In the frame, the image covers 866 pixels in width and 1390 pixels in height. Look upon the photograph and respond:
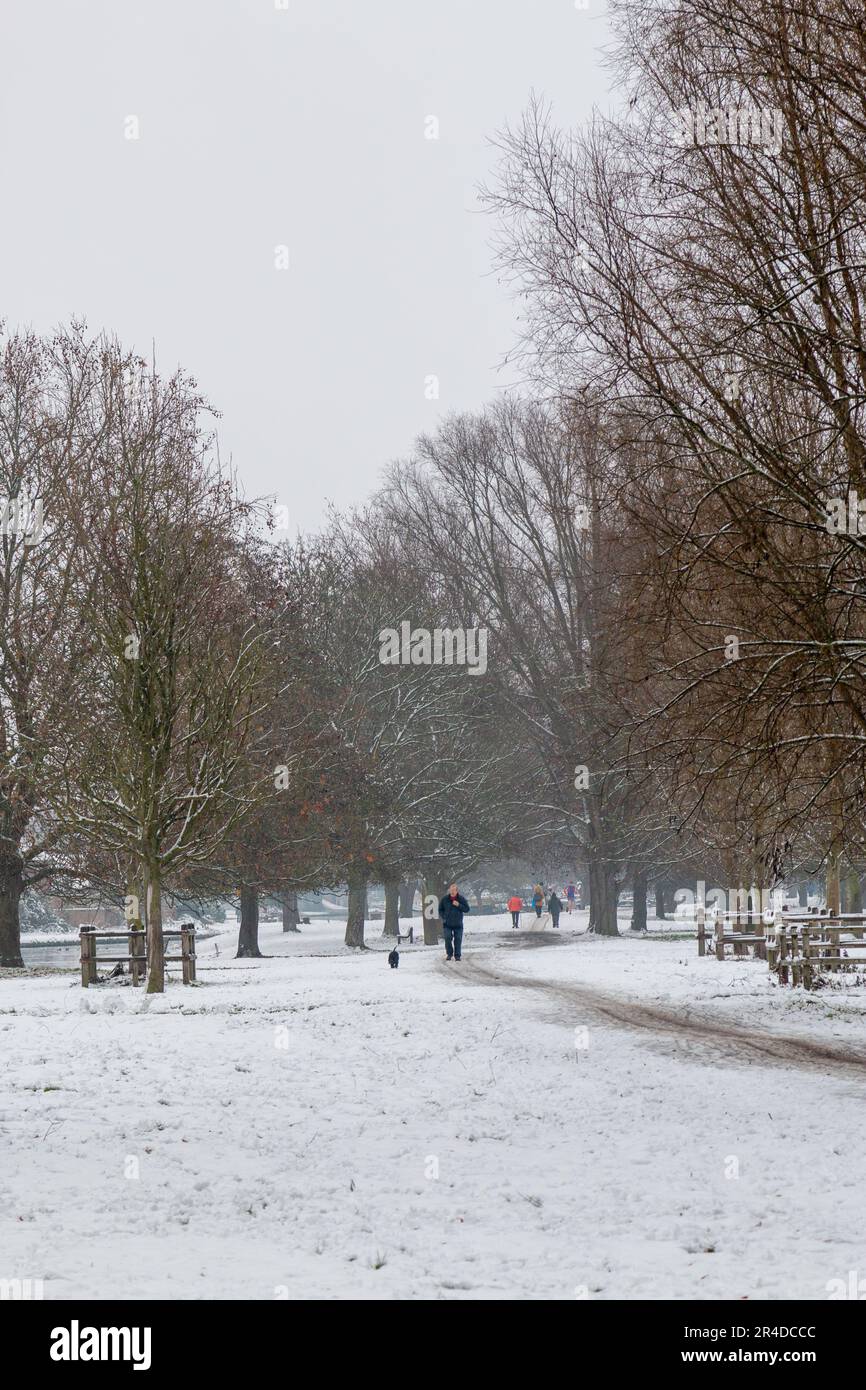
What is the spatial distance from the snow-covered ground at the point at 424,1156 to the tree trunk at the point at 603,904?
26700mm

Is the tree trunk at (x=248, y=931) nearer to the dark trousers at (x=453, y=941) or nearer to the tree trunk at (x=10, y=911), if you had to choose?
the tree trunk at (x=10, y=911)

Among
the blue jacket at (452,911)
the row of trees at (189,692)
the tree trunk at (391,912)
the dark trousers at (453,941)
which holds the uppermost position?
the row of trees at (189,692)

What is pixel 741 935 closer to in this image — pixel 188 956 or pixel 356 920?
pixel 188 956

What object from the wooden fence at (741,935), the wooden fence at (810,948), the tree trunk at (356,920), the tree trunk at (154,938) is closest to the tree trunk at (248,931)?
the tree trunk at (356,920)

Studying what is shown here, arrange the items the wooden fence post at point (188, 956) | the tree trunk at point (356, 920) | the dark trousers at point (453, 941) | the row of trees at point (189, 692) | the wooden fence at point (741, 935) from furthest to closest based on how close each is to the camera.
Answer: the tree trunk at point (356, 920) < the dark trousers at point (453, 941) < the wooden fence at point (741, 935) < the wooden fence post at point (188, 956) < the row of trees at point (189, 692)

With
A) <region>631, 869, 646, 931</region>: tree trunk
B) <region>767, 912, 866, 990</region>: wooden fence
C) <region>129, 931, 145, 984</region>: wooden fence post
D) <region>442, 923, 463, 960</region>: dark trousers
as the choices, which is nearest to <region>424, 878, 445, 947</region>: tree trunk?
<region>631, 869, 646, 931</region>: tree trunk

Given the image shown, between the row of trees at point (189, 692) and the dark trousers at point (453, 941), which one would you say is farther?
the dark trousers at point (453, 941)

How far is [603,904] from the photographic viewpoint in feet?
148

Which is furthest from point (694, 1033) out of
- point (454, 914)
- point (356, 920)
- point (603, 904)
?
point (356, 920)

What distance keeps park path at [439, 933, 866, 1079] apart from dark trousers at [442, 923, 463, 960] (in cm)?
529

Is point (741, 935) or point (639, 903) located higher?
point (741, 935)

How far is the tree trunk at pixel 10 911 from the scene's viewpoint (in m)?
33.2

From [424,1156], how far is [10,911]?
26.5 metres
